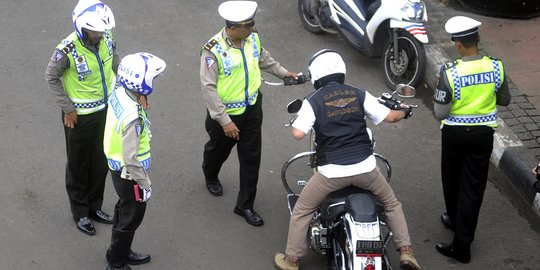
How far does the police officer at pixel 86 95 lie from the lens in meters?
5.84

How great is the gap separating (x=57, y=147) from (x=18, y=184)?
0.63 meters

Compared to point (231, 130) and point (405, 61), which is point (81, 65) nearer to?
point (231, 130)

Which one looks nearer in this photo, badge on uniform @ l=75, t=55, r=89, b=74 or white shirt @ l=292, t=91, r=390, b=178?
white shirt @ l=292, t=91, r=390, b=178

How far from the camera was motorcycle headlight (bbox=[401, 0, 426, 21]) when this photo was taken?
27.0 ft

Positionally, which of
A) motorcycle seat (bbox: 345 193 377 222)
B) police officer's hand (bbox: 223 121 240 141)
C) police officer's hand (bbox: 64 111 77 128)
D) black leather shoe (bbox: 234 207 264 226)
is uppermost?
police officer's hand (bbox: 64 111 77 128)

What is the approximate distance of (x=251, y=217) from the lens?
21.7ft

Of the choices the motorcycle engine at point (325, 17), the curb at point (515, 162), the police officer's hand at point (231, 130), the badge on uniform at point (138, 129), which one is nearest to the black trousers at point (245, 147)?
the police officer's hand at point (231, 130)

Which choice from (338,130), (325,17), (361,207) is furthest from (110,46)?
(325,17)

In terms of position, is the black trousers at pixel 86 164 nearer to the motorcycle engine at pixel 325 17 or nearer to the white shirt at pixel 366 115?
the white shirt at pixel 366 115

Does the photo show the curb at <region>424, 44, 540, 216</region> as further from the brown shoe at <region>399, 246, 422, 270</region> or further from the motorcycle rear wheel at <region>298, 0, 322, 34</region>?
the motorcycle rear wheel at <region>298, 0, 322, 34</region>

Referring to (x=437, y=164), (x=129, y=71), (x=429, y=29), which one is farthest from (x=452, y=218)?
(x=429, y=29)

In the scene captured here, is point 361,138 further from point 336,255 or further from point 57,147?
point 57,147

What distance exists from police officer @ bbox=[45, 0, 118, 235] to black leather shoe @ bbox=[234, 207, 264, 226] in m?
1.07

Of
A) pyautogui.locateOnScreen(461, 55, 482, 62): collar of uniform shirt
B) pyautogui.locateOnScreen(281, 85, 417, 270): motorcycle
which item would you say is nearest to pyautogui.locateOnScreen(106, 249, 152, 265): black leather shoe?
pyautogui.locateOnScreen(281, 85, 417, 270): motorcycle
